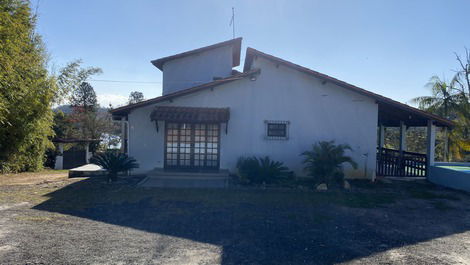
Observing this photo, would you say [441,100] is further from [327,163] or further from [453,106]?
[327,163]

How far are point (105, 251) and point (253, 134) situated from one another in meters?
7.79

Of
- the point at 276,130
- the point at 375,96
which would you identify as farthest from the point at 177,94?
the point at 375,96

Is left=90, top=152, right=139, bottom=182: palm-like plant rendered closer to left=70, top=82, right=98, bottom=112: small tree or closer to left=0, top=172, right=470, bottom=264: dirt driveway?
left=0, top=172, right=470, bottom=264: dirt driveway

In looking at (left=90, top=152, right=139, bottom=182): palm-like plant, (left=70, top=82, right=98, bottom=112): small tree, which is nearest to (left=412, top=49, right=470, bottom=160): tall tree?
(left=90, top=152, right=139, bottom=182): palm-like plant

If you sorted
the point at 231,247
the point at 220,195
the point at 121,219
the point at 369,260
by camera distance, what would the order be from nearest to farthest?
the point at 369,260 → the point at 231,247 → the point at 121,219 → the point at 220,195

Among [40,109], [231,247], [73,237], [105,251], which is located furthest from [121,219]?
[40,109]

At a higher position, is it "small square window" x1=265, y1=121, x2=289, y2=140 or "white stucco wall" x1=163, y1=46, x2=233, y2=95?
"white stucco wall" x1=163, y1=46, x2=233, y2=95

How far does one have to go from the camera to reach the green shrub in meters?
10.2

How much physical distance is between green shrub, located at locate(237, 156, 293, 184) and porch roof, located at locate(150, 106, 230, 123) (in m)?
1.94

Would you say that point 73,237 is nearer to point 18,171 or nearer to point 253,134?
point 253,134

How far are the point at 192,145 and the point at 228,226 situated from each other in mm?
6237

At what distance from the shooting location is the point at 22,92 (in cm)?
1164

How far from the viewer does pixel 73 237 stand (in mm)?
5035

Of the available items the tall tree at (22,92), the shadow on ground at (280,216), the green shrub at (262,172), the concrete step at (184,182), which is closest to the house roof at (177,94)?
the concrete step at (184,182)
